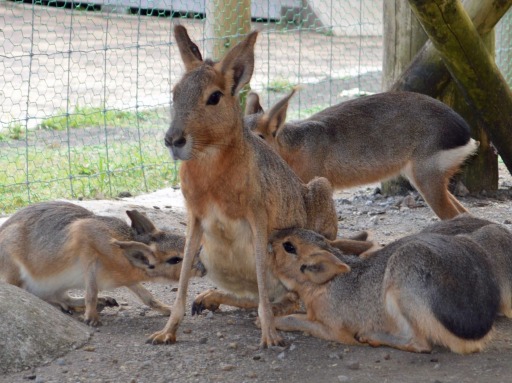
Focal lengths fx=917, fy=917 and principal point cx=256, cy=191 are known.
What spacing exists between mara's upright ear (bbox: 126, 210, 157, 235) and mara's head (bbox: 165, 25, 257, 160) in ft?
3.25

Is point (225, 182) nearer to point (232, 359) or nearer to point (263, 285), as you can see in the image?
point (263, 285)

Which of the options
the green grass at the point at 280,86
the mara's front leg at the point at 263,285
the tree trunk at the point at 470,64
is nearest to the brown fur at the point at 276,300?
the mara's front leg at the point at 263,285

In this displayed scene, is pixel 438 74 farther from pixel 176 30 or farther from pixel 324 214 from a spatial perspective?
pixel 176 30

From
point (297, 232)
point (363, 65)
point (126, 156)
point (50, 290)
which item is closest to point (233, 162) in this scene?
point (297, 232)

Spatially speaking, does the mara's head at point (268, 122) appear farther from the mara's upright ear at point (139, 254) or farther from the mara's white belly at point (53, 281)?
the mara's white belly at point (53, 281)

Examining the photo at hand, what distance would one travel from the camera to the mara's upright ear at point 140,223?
569cm

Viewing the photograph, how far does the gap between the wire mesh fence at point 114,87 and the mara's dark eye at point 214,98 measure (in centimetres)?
146

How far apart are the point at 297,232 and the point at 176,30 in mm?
1370

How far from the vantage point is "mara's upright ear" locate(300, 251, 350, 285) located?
17.2 feet

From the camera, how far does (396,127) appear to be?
8.07 m

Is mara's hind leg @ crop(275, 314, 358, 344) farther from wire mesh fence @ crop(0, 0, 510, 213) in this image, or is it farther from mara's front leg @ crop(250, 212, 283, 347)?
wire mesh fence @ crop(0, 0, 510, 213)

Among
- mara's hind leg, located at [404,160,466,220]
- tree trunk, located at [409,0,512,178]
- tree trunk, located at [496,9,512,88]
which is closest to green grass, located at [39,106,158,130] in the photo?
mara's hind leg, located at [404,160,466,220]

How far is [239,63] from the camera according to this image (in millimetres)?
5016

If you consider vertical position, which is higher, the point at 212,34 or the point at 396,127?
the point at 212,34
